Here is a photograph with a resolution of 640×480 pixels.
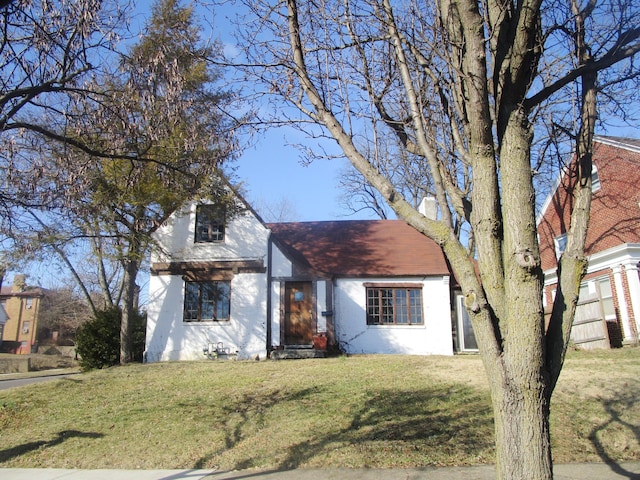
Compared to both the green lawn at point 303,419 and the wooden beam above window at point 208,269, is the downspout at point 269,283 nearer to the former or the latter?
the wooden beam above window at point 208,269

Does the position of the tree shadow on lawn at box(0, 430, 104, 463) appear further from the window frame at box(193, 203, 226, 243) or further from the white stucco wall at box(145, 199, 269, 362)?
the window frame at box(193, 203, 226, 243)

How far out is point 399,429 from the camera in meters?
7.30

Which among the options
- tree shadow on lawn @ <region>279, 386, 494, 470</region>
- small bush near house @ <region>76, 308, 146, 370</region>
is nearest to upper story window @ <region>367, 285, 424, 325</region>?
tree shadow on lawn @ <region>279, 386, 494, 470</region>

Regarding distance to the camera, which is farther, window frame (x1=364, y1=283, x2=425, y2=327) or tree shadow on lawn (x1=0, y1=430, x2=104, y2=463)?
window frame (x1=364, y1=283, x2=425, y2=327)

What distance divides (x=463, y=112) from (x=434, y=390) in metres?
6.88

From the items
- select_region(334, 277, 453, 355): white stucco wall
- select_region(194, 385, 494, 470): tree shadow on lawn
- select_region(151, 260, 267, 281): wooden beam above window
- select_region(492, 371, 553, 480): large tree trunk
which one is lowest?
select_region(194, 385, 494, 470): tree shadow on lawn

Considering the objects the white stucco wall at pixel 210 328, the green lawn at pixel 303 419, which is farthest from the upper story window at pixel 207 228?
the green lawn at pixel 303 419

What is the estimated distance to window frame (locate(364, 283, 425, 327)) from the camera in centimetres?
1769

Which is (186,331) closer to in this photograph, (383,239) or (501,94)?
(383,239)

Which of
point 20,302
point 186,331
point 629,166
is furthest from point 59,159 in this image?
point 20,302

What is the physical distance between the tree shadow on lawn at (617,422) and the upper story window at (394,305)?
9.15 meters

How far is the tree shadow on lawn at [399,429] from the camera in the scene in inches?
253

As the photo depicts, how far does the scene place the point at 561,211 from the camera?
4.45 metres

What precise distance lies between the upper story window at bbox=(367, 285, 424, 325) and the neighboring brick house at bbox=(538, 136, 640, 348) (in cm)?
509
